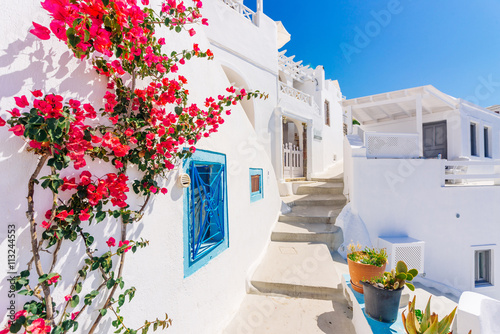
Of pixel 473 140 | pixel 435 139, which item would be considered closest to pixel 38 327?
pixel 435 139

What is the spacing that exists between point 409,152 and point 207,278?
6.95 meters

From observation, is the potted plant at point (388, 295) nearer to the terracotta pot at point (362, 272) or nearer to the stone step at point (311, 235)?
the terracotta pot at point (362, 272)

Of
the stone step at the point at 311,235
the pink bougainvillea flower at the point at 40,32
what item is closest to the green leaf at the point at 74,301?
the pink bougainvillea flower at the point at 40,32

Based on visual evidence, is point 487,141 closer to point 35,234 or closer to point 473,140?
point 473,140

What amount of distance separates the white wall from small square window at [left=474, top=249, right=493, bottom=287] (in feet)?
1.85

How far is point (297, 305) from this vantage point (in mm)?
3543

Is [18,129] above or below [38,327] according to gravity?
above

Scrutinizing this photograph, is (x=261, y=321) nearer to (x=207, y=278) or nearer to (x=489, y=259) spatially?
(x=207, y=278)

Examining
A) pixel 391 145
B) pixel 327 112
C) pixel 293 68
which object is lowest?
pixel 391 145

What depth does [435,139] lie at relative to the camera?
416 inches

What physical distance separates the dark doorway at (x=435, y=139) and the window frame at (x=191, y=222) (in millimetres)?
11520

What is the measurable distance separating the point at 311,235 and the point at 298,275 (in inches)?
60.4

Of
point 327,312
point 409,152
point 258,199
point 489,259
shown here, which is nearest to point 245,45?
point 258,199

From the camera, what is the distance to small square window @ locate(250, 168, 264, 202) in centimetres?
473
